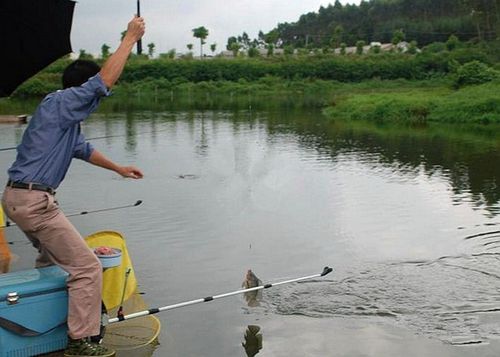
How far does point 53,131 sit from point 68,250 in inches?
24.8

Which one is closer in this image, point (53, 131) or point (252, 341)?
point (53, 131)

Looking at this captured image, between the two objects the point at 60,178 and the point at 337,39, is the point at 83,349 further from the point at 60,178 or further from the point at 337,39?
the point at 337,39

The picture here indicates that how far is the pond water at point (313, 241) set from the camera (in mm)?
4910

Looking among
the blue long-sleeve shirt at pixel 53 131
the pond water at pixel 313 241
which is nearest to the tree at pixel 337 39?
the pond water at pixel 313 241

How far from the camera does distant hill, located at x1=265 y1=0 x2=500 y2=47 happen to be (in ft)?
285

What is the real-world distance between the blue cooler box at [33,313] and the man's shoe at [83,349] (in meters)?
0.11

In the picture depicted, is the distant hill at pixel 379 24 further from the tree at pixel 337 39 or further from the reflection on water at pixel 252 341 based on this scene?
the reflection on water at pixel 252 341

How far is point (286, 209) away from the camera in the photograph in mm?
9305

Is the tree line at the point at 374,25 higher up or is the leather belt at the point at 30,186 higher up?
the tree line at the point at 374,25

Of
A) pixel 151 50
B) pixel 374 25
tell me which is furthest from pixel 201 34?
pixel 374 25

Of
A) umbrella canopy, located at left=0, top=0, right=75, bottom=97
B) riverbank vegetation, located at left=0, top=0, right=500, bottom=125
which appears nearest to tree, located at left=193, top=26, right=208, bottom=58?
riverbank vegetation, located at left=0, top=0, right=500, bottom=125

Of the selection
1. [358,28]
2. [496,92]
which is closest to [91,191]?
[496,92]

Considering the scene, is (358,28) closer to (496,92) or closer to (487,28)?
(487,28)

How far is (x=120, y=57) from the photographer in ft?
11.7
